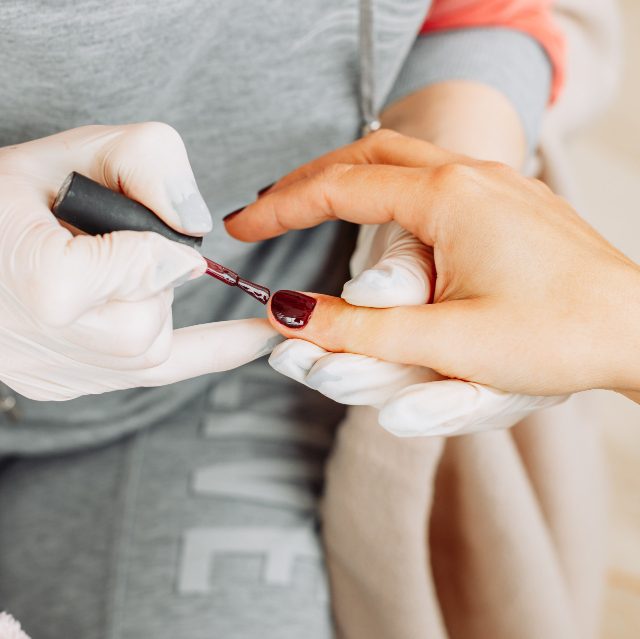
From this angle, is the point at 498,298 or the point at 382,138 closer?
the point at 498,298

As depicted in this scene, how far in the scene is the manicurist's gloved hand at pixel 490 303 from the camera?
16.2 inches

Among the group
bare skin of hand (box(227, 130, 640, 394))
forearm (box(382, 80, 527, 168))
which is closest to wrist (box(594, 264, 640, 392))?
bare skin of hand (box(227, 130, 640, 394))

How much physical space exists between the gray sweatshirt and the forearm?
0.06 feet

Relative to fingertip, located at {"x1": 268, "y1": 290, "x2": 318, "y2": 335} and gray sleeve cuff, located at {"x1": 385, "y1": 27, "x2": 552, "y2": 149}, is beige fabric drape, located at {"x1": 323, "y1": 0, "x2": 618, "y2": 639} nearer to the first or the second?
fingertip, located at {"x1": 268, "y1": 290, "x2": 318, "y2": 335}

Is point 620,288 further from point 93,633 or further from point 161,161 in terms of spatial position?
point 93,633

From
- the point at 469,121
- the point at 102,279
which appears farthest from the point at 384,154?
the point at 102,279

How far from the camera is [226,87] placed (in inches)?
21.7

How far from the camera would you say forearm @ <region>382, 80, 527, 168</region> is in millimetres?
602

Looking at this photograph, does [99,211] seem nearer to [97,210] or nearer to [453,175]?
[97,210]

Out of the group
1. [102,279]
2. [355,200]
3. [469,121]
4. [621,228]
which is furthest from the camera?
[621,228]

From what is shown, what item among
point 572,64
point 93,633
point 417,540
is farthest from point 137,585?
point 572,64

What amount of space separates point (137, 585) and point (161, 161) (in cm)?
38

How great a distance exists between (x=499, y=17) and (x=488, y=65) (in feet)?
0.18

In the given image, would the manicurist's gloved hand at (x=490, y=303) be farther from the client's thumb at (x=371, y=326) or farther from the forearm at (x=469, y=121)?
the forearm at (x=469, y=121)
